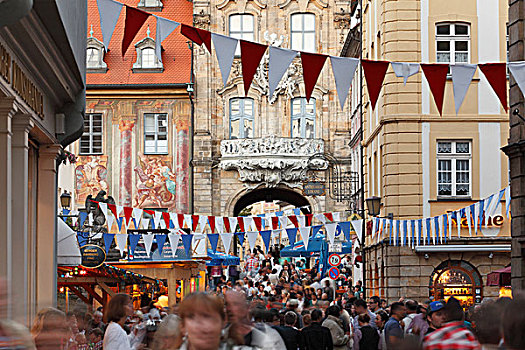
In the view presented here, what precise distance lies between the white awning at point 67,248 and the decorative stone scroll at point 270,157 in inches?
1076

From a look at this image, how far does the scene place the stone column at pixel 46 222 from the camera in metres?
14.9

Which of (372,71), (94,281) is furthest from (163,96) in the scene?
(372,71)

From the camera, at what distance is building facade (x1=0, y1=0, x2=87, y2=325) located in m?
10.6

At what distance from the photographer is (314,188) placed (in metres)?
43.8

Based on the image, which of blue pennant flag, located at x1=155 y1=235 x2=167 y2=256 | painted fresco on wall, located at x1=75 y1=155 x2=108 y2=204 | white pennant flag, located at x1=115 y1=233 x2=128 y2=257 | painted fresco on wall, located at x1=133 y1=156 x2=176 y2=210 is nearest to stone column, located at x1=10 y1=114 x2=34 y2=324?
white pennant flag, located at x1=115 y1=233 x2=128 y2=257

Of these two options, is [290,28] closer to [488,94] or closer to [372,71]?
[488,94]

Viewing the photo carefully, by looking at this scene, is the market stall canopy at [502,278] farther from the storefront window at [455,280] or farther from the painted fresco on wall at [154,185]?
the painted fresco on wall at [154,185]

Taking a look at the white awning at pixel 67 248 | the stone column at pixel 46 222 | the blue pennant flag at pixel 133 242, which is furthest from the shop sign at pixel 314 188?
the stone column at pixel 46 222

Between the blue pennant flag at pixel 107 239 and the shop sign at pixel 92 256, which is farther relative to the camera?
the blue pennant flag at pixel 107 239

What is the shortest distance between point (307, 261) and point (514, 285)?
31976mm

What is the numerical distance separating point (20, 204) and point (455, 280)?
736 inches

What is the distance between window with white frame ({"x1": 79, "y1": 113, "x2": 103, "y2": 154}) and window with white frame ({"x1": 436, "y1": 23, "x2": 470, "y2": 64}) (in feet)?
66.3

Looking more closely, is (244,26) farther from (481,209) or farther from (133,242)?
(481,209)

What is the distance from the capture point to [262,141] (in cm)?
4481
